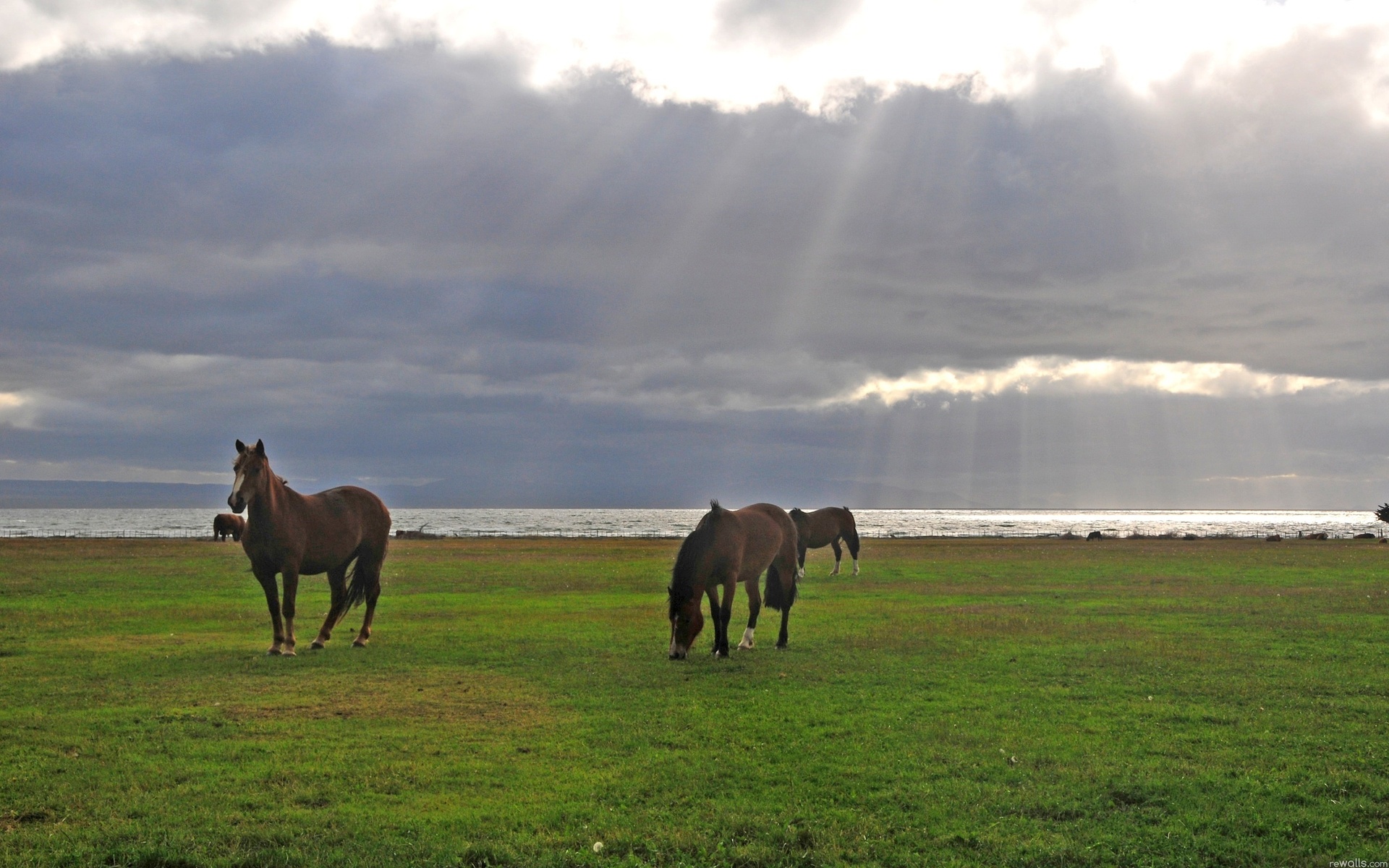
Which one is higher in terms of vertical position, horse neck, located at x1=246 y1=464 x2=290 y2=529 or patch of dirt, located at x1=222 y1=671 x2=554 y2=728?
horse neck, located at x1=246 y1=464 x2=290 y2=529

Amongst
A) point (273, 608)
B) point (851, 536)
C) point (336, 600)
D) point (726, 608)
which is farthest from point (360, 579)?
point (851, 536)

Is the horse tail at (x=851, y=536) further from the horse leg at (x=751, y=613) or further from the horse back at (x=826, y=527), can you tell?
the horse leg at (x=751, y=613)

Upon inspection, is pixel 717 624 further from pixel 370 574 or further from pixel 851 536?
pixel 851 536

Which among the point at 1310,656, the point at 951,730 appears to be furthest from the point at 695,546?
the point at 1310,656

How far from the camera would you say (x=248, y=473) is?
46.1ft

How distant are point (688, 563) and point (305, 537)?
6622mm

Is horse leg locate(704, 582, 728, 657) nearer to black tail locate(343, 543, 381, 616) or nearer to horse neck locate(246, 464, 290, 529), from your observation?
black tail locate(343, 543, 381, 616)

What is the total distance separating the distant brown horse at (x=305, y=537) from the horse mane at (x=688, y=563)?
6066 mm

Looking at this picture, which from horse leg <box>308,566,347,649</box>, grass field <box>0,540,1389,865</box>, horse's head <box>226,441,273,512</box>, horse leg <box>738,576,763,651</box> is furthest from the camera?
horse leg <box>308,566,347,649</box>

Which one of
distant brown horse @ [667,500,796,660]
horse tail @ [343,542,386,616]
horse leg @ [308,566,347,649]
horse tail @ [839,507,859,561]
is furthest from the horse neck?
horse tail @ [839,507,859,561]

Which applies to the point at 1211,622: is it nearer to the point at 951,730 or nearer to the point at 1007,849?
the point at 951,730

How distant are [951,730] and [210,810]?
6.84 metres

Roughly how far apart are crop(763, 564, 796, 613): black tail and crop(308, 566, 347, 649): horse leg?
7779 mm

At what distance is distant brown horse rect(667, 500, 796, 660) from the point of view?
13.9m
